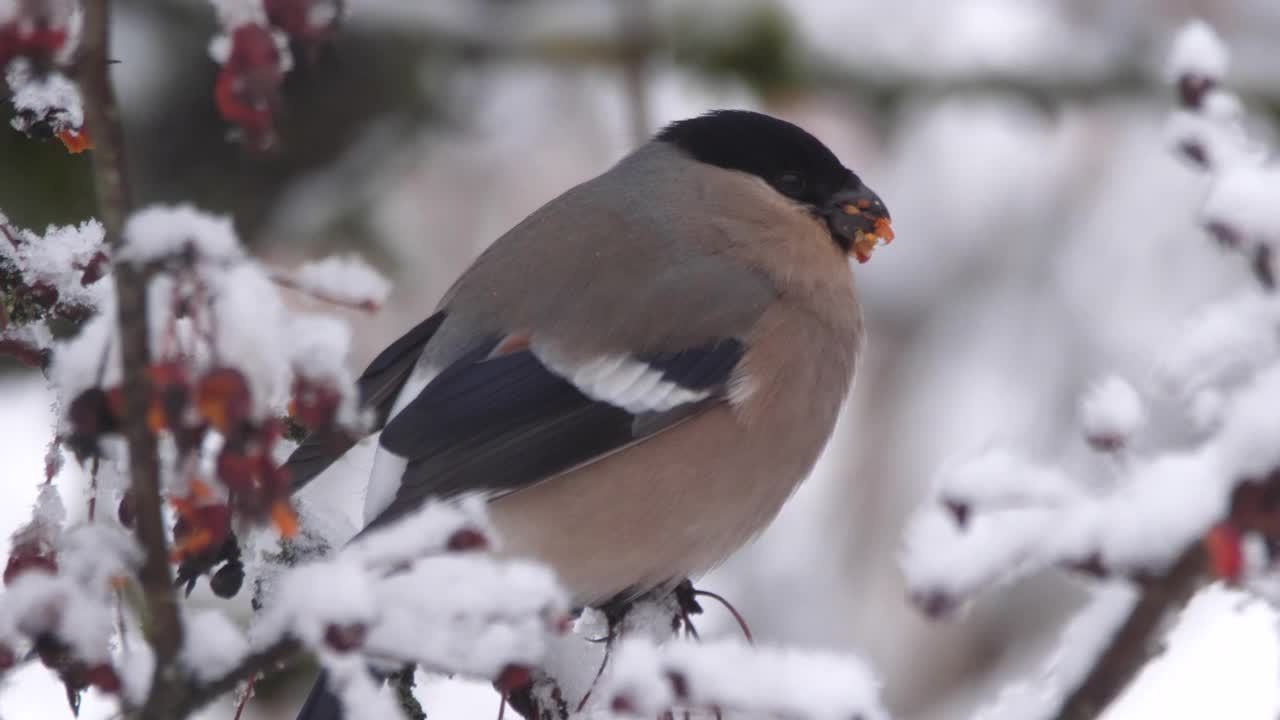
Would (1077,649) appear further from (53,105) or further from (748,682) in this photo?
(53,105)

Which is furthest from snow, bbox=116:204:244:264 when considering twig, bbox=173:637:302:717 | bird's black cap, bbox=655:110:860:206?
bird's black cap, bbox=655:110:860:206

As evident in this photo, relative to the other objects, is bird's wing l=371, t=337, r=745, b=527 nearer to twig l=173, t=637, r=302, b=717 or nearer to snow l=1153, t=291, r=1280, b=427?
twig l=173, t=637, r=302, b=717

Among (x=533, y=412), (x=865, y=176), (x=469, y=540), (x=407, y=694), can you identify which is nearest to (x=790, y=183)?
(x=533, y=412)

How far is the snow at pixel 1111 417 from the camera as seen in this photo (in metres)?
1.56

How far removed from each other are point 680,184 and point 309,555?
4.58 ft

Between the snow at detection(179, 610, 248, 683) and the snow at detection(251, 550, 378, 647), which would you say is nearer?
the snow at detection(251, 550, 378, 647)

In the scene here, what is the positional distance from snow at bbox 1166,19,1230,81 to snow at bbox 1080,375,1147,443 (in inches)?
14.0

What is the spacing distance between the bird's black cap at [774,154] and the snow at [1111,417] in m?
2.15

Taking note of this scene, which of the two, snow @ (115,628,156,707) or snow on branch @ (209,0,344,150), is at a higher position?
snow on branch @ (209,0,344,150)

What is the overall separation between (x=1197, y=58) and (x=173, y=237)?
1.04 meters

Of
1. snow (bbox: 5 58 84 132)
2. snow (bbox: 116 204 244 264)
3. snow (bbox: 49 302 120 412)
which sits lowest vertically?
snow (bbox: 49 302 120 412)

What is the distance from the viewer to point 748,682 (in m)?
1.59

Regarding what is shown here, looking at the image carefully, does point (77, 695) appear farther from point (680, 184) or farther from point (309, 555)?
point (680, 184)

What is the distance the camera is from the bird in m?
2.92
